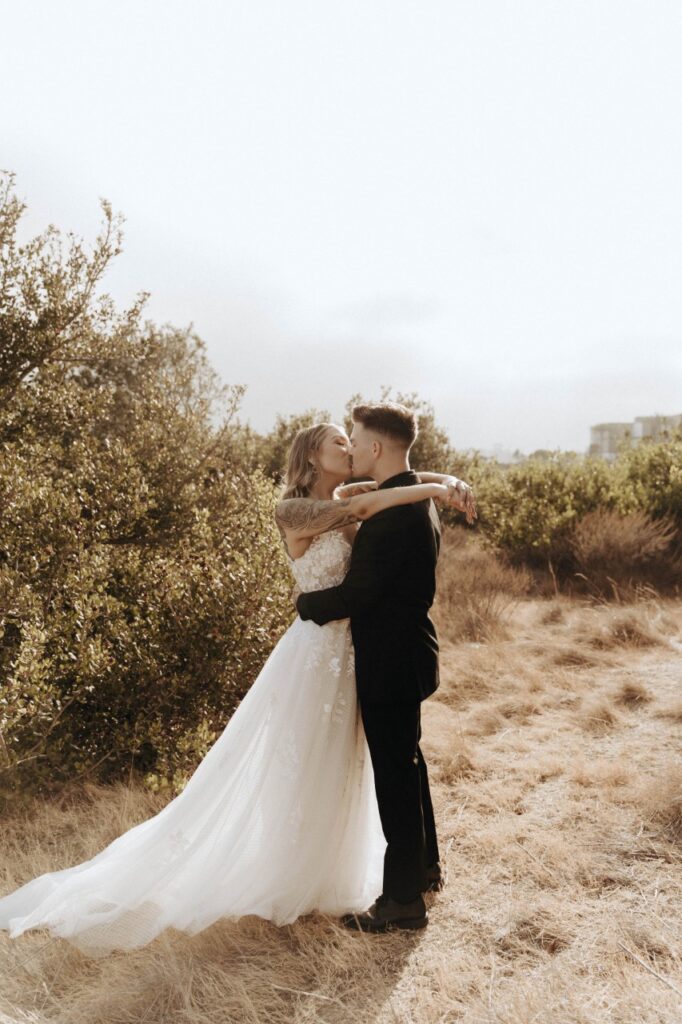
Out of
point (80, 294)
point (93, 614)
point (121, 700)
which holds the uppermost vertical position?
point (80, 294)

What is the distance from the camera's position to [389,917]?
11.3 ft

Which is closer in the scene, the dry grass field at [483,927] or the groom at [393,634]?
the dry grass field at [483,927]

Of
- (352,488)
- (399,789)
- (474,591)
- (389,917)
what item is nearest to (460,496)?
(352,488)

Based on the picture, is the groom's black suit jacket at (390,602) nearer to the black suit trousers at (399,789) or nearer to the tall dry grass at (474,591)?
the black suit trousers at (399,789)

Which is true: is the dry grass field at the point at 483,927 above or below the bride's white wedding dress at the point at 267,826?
below

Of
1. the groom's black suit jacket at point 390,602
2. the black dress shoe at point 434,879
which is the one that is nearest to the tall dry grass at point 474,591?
the black dress shoe at point 434,879

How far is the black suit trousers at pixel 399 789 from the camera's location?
10.9ft

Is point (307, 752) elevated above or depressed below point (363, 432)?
below

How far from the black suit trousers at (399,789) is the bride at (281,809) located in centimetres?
15

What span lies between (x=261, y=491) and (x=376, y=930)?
365 cm

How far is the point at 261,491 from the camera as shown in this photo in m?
6.37

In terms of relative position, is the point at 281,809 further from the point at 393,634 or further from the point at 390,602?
the point at 390,602

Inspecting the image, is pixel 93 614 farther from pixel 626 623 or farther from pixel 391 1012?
pixel 626 623

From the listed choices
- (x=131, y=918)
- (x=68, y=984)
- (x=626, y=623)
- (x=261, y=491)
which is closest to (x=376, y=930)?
(x=131, y=918)
